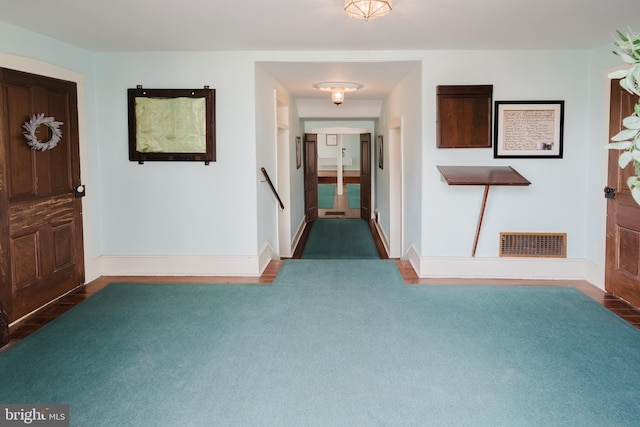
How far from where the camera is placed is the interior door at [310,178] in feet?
33.9

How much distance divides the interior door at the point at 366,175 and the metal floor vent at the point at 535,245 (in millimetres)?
5812

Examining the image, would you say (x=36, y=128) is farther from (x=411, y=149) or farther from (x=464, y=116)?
(x=464, y=116)

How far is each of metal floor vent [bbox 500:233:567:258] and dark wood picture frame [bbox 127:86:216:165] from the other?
10.1 feet

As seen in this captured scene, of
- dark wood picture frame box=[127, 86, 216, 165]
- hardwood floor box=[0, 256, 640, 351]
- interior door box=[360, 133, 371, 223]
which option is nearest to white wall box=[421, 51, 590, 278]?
hardwood floor box=[0, 256, 640, 351]

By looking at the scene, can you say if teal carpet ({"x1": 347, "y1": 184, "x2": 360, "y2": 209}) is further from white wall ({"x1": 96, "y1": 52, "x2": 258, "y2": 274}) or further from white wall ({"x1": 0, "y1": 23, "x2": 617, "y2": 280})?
white wall ({"x1": 96, "y1": 52, "x2": 258, "y2": 274})

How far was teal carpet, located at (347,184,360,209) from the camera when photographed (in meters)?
13.5

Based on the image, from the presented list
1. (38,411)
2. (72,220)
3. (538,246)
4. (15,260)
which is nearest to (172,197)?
(72,220)

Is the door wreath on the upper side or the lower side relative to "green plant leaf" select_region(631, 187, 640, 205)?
upper

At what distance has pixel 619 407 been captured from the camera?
2.46 m

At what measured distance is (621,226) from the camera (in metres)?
4.32

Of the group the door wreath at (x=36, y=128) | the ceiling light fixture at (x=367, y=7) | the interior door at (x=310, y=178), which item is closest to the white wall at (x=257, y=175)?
the door wreath at (x=36, y=128)

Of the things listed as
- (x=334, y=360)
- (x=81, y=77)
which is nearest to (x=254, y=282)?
(x=334, y=360)

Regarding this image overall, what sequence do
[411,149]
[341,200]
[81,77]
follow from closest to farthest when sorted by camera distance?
1. [81,77]
2. [411,149]
3. [341,200]

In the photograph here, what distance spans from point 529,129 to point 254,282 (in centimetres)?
308
